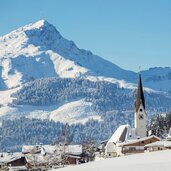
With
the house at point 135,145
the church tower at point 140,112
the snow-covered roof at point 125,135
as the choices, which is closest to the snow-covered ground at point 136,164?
the house at point 135,145

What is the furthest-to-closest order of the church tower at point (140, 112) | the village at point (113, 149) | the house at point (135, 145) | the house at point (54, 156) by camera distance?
the church tower at point (140, 112) → the house at point (135, 145) → the village at point (113, 149) → the house at point (54, 156)

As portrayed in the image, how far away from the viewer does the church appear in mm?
91812

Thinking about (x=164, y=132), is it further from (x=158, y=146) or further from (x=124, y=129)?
(x=158, y=146)

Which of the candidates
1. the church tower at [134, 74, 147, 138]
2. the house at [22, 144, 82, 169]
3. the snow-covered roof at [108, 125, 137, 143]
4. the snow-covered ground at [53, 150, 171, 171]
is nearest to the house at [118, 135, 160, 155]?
the house at [22, 144, 82, 169]

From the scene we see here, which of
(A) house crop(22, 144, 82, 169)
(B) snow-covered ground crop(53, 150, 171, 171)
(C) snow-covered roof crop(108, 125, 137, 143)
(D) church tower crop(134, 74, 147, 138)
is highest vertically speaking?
(D) church tower crop(134, 74, 147, 138)

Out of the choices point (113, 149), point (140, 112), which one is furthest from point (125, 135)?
point (140, 112)

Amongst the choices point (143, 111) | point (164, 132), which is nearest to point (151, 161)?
point (143, 111)

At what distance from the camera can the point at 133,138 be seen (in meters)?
103

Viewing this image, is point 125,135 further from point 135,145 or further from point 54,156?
point 54,156

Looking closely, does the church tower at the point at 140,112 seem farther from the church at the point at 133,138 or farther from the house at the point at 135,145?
the house at the point at 135,145

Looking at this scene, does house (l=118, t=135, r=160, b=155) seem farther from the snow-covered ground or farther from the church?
the snow-covered ground

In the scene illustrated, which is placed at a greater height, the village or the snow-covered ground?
the village

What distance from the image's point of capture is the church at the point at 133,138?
91.8m

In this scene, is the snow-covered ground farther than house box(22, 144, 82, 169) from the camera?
No
